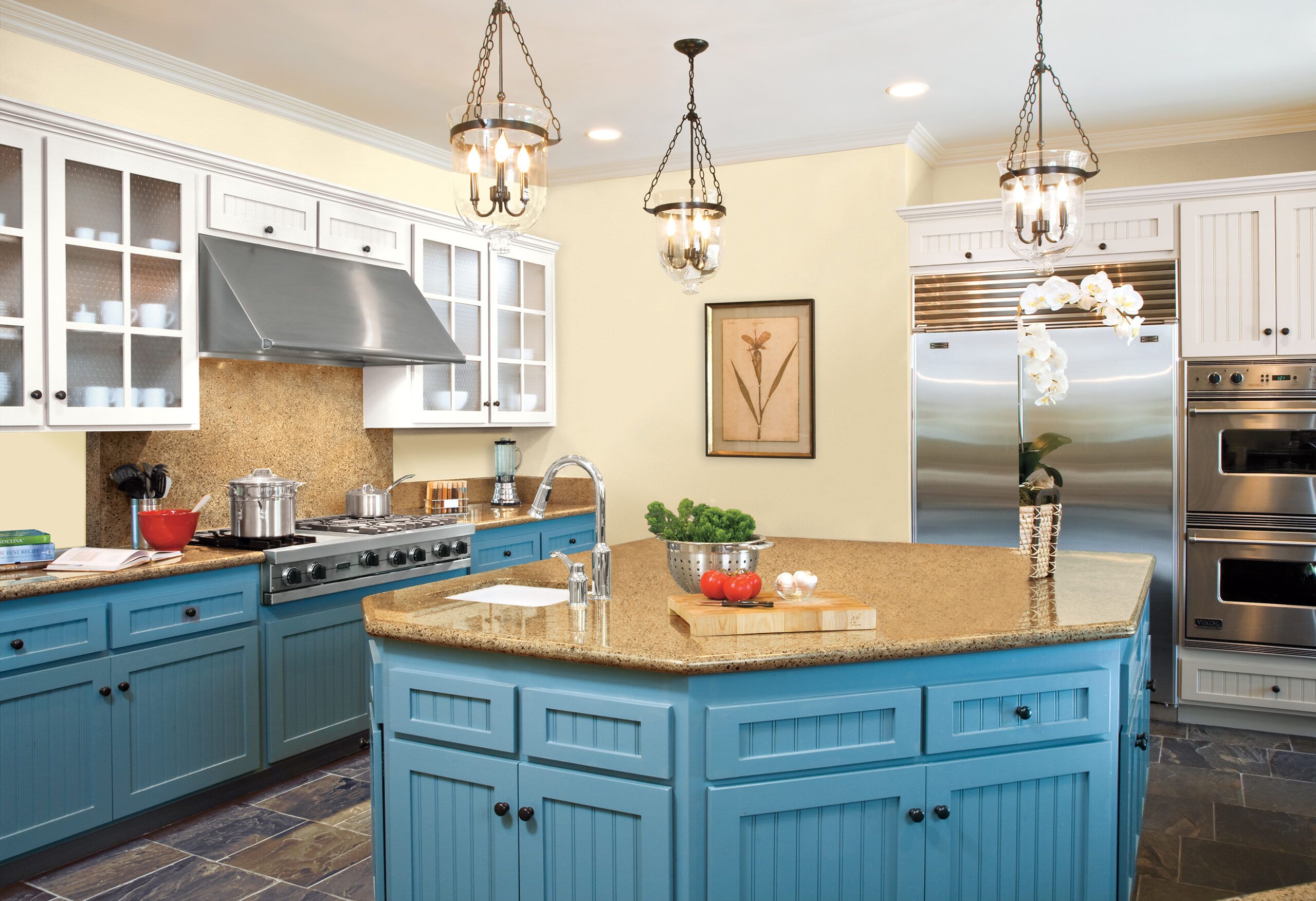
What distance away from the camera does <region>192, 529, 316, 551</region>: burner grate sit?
3.52 metres

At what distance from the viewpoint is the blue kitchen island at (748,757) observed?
6.32 ft

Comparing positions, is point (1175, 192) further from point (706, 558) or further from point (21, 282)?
point (21, 282)

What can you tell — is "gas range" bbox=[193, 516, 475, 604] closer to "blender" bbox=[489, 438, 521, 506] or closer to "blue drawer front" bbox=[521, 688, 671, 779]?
"blender" bbox=[489, 438, 521, 506]

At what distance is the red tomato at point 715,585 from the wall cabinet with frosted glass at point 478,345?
2697 millimetres

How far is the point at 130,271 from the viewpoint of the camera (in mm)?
3334

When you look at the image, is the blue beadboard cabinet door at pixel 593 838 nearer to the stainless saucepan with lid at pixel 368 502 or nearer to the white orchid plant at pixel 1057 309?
the white orchid plant at pixel 1057 309

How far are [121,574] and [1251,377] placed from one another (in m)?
4.52

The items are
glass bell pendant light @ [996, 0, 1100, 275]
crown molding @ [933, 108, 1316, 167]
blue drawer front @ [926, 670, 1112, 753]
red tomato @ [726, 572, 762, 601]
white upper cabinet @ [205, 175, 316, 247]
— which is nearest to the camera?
blue drawer front @ [926, 670, 1112, 753]

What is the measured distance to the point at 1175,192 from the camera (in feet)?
14.0

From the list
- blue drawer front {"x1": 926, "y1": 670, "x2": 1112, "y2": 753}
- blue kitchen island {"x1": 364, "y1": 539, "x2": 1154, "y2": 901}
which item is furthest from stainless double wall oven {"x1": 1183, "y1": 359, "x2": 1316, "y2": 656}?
blue drawer front {"x1": 926, "y1": 670, "x2": 1112, "y2": 753}

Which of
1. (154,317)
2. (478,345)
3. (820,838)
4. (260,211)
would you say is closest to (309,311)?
(260,211)

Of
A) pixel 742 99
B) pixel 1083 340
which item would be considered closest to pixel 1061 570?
pixel 1083 340

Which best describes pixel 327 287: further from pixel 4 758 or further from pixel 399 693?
pixel 399 693

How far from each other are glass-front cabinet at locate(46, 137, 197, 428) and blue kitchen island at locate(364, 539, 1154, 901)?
5.56 ft
